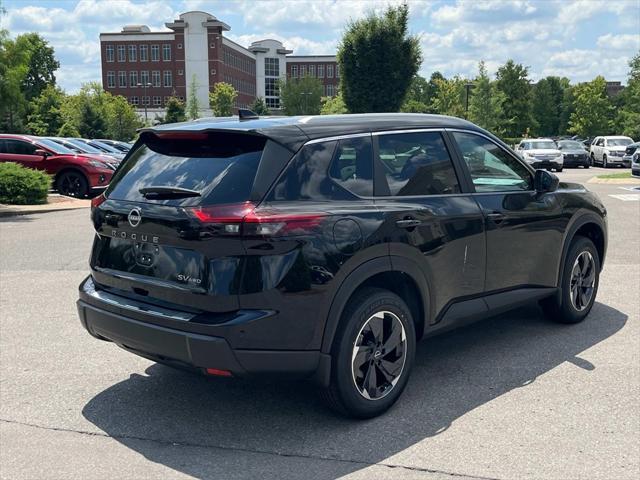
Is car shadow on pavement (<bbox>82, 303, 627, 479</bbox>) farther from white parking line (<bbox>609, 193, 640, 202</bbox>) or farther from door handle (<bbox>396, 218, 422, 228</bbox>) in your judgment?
white parking line (<bbox>609, 193, 640, 202</bbox>)

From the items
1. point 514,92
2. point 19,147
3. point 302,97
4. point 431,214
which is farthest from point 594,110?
point 431,214

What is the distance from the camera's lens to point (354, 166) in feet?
14.0

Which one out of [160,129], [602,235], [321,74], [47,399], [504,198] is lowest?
[47,399]

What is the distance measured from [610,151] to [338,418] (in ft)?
130

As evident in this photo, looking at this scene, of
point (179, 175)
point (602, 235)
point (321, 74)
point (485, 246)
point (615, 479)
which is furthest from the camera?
point (321, 74)

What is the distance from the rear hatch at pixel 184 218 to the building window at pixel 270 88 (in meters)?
136

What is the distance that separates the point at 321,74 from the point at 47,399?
14109 centimetres

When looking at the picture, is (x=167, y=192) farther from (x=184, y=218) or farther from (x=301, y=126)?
(x=301, y=126)

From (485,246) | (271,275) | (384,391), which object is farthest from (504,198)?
(271,275)

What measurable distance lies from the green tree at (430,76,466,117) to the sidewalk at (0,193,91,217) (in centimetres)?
6259

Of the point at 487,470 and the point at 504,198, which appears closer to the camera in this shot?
the point at 487,470

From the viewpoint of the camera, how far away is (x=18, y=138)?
66.6ft

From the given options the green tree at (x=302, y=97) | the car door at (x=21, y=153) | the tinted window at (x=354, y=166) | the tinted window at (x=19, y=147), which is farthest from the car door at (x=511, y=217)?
the green tree at (x=302, y=97)

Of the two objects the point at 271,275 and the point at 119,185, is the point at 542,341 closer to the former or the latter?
the point at 271,275
